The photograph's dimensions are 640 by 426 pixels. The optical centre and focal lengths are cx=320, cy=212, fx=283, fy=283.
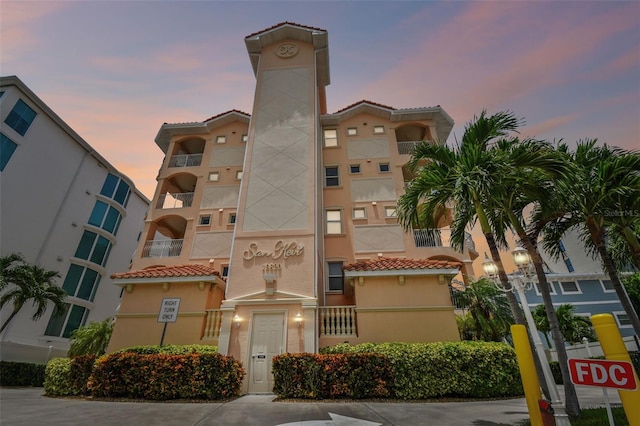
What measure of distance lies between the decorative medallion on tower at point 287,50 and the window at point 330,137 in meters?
5.59

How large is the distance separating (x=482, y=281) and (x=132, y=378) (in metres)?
14.5

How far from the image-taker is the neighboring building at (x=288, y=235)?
11477 mm

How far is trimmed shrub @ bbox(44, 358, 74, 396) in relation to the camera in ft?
30.8

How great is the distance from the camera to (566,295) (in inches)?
1043

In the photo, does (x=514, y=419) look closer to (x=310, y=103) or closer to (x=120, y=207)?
(x=310, y=103)

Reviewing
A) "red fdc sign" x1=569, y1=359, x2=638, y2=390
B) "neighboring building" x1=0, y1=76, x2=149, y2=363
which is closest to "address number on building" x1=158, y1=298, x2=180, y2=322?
"red fdc sign" x1=569, y1=359, x2=638, y2=390

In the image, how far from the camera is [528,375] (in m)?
5.42

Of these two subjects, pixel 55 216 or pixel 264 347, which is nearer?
pixel 264 347

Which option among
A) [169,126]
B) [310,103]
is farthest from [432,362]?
[169,126]

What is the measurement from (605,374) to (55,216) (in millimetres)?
30901

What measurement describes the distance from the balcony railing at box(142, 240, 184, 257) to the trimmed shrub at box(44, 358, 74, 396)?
7830 millimetres

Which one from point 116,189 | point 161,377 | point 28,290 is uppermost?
point 116,189

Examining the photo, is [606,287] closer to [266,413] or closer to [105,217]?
[266,413]

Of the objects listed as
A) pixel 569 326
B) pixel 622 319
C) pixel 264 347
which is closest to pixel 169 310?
pixel 264 347
